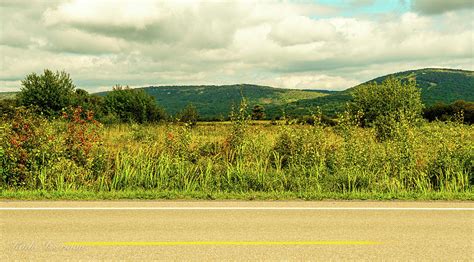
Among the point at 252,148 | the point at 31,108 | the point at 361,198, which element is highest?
the point at 31,108

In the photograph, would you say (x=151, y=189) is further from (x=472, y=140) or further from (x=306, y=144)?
(x=472, y=140)

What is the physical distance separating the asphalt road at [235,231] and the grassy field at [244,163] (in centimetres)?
148

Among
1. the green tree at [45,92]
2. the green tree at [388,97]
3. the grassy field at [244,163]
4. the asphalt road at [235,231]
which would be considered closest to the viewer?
the asphalt road at [235,231]

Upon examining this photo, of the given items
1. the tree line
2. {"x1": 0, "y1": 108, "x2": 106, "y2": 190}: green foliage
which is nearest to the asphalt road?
{"x1": 0, "y1": 108, "x2": 106, "y2": 190}: green foliage

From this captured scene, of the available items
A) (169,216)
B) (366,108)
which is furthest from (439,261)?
(366,108)

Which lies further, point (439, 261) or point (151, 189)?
point (151, 189)

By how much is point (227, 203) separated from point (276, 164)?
12.9 feet

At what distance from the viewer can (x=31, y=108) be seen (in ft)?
46.6

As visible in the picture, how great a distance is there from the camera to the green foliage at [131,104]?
67.6m

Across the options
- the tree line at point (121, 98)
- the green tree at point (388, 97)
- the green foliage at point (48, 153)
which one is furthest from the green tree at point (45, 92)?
the green foliage at point (48, 153)

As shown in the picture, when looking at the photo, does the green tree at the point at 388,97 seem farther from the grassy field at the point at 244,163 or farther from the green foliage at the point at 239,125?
the green foliage at the point at 239,125

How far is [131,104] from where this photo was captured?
69250 mm

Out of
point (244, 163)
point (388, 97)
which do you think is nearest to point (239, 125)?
point (244, 163)

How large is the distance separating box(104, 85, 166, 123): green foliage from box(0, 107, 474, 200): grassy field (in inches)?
2110
